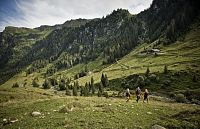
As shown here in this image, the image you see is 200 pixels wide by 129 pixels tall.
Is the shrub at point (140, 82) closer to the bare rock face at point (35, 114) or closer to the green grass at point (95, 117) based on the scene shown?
the green grass at point (95, 117)

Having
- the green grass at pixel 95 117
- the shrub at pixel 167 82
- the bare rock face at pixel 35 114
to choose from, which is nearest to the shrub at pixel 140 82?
the shrub at pixel 167 82

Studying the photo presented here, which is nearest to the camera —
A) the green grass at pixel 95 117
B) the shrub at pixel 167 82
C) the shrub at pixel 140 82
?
the green grass at pixel 95 117

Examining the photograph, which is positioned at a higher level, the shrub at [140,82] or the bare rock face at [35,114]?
the shrub at [140,82]

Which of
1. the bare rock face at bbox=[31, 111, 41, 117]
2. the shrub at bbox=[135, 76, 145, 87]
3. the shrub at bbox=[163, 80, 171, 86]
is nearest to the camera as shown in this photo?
the bare rock face at bbox=[31, 111, 41, 117]

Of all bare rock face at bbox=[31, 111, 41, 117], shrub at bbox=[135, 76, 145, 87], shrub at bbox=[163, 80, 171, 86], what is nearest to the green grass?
bare rock face at bbox=[31, 111, 41, 117]

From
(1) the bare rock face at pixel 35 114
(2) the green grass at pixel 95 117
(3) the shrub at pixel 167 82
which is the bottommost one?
(2) the green grass at pixel 95 117

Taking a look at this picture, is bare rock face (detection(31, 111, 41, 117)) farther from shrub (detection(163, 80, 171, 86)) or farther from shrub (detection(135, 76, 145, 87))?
shrub (detection(135, 76, 145, 87))

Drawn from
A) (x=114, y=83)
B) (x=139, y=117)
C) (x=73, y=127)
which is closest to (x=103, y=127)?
(x=73, y=127)

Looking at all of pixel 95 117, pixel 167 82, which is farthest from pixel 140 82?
pixel 95 117

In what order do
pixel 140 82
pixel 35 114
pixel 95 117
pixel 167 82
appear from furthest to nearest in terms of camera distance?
pixel 140 82, pixel 167 82, pixel 35 114, pixel 95 117

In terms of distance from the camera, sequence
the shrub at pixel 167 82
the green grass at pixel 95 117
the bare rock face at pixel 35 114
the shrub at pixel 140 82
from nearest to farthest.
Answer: the green grass at pixel 95 117 < the bare rock face at pixel 35 114 < the shrub at pixel 167 82 < the shrub at pixel 140 82

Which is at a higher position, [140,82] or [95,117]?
[140,82]

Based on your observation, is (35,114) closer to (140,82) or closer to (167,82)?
(167,82)

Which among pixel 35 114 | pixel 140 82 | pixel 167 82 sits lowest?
pixel 35 114
